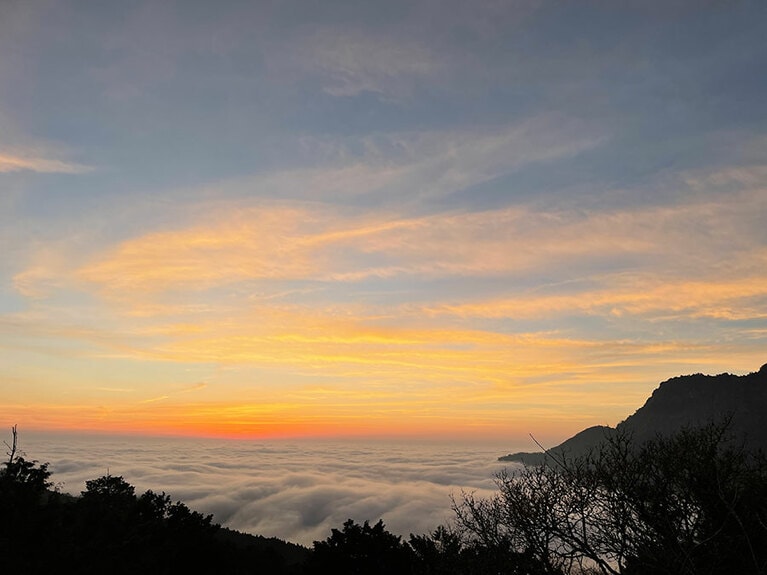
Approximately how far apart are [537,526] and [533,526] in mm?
176

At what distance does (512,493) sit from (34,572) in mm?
26313

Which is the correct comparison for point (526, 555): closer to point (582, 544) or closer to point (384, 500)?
point (582, 544)

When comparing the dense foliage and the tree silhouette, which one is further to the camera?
the tree silhouette

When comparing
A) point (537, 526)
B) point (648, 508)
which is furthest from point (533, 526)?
point (648, 508)

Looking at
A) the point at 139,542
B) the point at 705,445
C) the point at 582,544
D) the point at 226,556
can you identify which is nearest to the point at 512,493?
the point at 582,544

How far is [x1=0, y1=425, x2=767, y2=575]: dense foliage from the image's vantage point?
20.8m

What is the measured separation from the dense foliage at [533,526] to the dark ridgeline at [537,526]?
9cm

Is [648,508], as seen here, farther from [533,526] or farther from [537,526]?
[533,526]

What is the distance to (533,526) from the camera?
74.2 feet

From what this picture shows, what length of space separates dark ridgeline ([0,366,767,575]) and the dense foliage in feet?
0.29

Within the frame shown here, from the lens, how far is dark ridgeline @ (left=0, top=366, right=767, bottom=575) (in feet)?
68.3

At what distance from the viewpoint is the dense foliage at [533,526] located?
20.8 m

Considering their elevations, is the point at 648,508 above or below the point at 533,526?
above

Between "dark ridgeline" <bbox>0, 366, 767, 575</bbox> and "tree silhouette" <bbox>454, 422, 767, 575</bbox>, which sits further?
"tree silhouette" <bbox>454, 422, 767, 575</bbox>
